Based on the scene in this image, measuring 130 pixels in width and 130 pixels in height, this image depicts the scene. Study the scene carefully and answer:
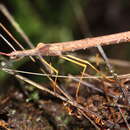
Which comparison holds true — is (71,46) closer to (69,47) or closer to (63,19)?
(69,47)

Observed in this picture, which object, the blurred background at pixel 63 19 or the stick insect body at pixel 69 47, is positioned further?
the blurred background at pixel 63 19

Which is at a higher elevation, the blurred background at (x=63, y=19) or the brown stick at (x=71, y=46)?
the blurred background at (x=63, y=19)

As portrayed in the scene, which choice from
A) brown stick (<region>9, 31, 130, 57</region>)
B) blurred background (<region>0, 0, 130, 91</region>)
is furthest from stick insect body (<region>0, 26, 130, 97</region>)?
blurred background (<region>0, 0, 130, 91</region>)

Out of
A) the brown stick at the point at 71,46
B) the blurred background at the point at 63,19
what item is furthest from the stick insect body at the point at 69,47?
the blurred background at the point at 63,19

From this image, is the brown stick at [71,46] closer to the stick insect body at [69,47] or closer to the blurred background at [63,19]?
the stick insect body at [69,47]

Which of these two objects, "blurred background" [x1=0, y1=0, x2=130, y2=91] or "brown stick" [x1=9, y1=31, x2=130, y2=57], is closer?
"brown stick" [x1=9, y1=31, x2=130, y2=57]

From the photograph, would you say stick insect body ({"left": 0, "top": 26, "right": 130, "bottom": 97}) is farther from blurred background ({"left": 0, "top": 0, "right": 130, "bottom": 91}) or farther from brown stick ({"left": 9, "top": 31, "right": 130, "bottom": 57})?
blurred background ({"left": 0, "top": 0, "right": 130, "bottom": 91})

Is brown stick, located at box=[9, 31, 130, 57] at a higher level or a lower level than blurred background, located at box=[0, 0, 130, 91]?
lower

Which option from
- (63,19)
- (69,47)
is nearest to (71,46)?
(69,47)

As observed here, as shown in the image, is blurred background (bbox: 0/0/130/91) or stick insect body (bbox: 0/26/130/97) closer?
stick insect body (bbox: 0/26/130/97)

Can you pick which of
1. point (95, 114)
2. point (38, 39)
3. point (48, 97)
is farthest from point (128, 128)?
point (38, 39)
